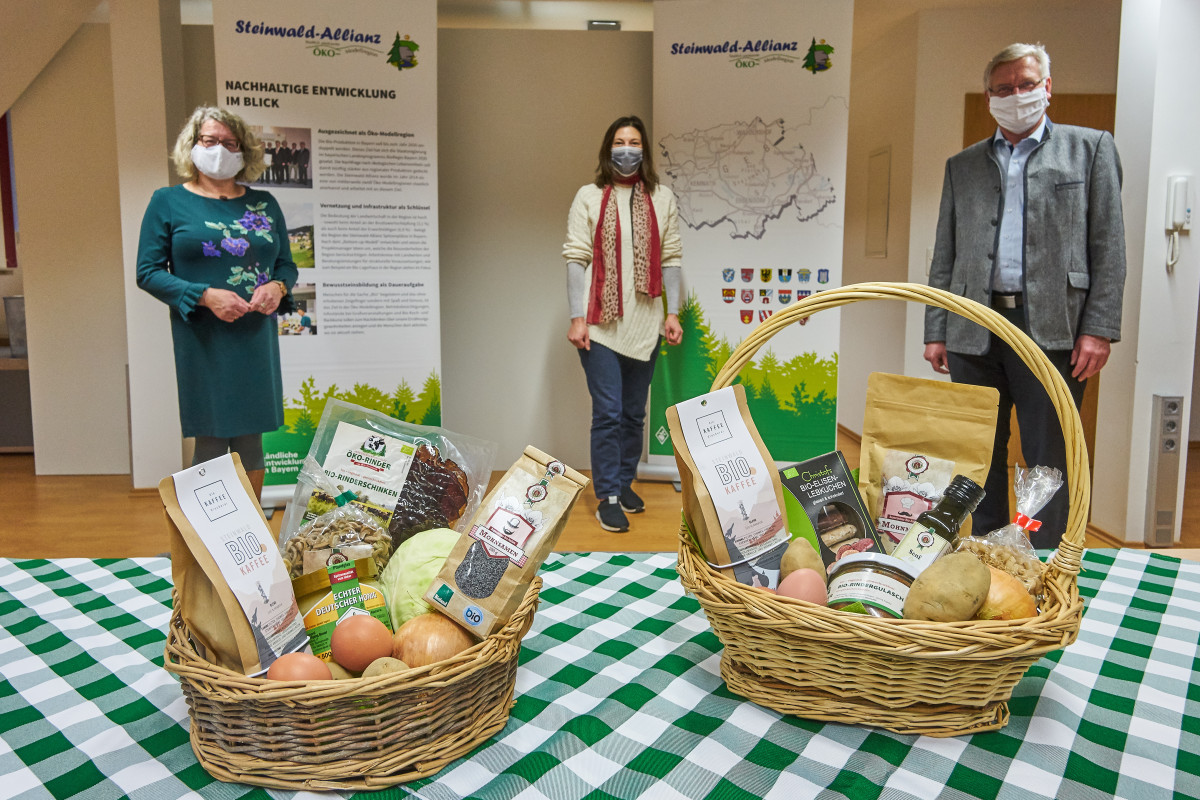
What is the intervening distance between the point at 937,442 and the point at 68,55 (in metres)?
4.33

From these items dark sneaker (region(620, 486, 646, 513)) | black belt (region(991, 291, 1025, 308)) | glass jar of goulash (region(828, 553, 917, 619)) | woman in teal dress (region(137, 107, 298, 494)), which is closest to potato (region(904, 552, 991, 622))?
glass jar of goulash (region(828, 553, 917, 619))

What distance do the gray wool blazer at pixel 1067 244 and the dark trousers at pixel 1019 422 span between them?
61mm

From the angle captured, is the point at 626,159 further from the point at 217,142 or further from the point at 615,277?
the point at 217,142

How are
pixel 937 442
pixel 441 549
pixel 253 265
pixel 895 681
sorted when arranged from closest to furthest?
1. pixel 895 681
2. pixel 441 549
3. pixel 937 442
4. pixel 253 265

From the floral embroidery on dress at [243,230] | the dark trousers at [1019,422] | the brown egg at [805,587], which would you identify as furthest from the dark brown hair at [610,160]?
the brown egg at [805,587]

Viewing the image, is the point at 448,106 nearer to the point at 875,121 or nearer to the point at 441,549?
the point at 875,121

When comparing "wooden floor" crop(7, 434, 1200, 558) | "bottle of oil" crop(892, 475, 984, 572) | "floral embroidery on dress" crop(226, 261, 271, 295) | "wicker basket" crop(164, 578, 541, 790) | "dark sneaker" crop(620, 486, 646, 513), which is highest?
"floral embroidery on dress" crop(226, 261, 271, 295)

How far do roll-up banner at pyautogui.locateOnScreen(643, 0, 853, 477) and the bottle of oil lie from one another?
2791 millimetres

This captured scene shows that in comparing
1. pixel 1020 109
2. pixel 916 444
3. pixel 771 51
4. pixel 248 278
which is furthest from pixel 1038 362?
pixel 771 51

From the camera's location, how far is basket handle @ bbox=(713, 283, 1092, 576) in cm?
72

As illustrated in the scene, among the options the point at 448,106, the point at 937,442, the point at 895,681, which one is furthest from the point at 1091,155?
the point at 448,106

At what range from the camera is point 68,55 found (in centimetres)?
368

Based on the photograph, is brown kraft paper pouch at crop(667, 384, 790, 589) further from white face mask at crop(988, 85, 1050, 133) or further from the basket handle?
white face mask at crop(988, 85, 1050, 133)

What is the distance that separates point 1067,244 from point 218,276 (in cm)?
235
